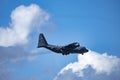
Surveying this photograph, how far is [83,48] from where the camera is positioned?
305 ft

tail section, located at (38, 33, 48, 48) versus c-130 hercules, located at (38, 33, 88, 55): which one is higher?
tail section, located at (38, 33, 48, 48)

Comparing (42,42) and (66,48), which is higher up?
(42,42)

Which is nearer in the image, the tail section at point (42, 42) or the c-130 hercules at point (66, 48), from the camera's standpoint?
the c-130 hercules at point (66, 48)

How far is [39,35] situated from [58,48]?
616 inches

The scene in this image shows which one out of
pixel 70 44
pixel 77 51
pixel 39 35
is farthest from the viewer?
pixel 39 35

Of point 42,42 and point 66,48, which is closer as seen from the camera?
point 66,48

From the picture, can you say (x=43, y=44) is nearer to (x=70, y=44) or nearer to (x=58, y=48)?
(x=58, y=48)

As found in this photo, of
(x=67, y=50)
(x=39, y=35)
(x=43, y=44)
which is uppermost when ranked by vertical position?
(x=39, y=35)

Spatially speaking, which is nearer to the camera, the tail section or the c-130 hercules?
the c-130 hercules

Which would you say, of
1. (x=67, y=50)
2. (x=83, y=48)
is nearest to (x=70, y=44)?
(x=67, y=50)

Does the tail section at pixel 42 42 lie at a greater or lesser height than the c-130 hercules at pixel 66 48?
greater

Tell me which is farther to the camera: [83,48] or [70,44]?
[83,48]

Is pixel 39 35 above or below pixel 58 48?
above

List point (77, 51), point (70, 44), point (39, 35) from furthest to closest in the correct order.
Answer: point (39, 35), point (77, 51), point (70, 44)
